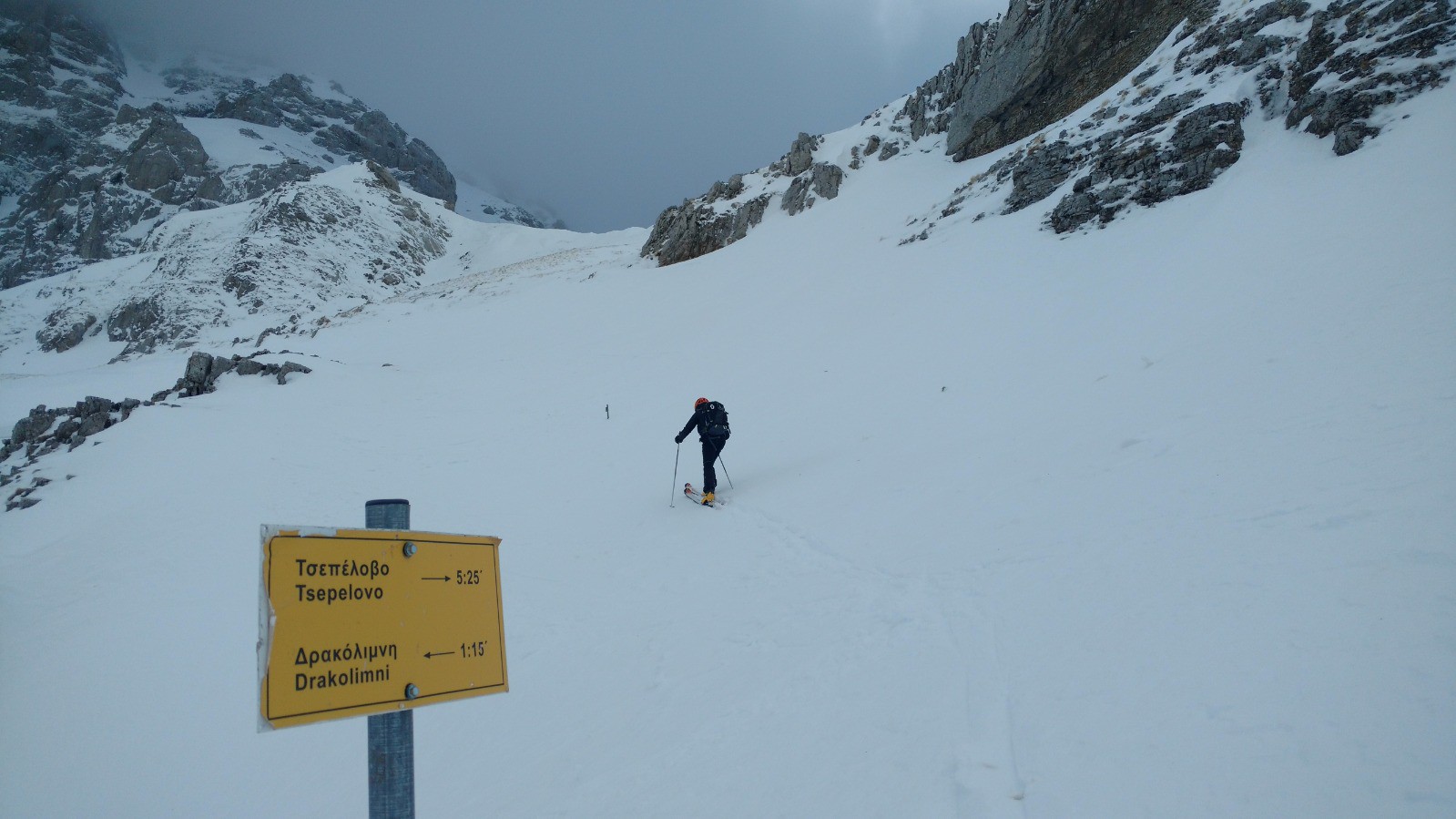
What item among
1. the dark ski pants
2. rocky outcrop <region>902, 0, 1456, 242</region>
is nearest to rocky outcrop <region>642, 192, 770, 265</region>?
rocky outcrop <region>902, 0, 1456, 242</region>

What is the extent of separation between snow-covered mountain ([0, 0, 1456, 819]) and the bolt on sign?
6.91ft

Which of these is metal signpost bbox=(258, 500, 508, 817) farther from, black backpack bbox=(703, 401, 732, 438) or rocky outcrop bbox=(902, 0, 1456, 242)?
rocky outcrop bbox=(902, 0, 1456, 242)

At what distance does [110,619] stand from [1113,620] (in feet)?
39.5

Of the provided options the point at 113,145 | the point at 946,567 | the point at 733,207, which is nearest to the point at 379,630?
the point at 946,567

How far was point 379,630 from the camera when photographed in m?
1.99

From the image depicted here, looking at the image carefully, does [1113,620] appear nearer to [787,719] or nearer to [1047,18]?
[787,719]

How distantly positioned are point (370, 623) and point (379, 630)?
38 millimetres

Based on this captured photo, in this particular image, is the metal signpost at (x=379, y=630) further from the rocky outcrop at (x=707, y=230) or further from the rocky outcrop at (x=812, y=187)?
the rocky outcrop at (x=812, y=187)

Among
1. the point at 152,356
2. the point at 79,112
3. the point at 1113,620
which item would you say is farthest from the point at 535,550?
the point at 79,112

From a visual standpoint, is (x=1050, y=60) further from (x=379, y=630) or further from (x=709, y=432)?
(x=379, y=630)

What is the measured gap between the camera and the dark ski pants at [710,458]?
10078 millimetres

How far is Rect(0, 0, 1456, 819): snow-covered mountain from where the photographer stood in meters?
3.38

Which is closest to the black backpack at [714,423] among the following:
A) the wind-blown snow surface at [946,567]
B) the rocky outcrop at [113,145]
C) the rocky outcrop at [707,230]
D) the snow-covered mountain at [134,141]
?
the wind-blown snow surface at [946,567]

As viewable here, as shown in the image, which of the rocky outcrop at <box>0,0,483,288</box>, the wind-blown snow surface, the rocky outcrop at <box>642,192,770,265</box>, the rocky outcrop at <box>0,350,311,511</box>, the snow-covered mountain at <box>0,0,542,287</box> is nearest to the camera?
the wind-blown snow surface
